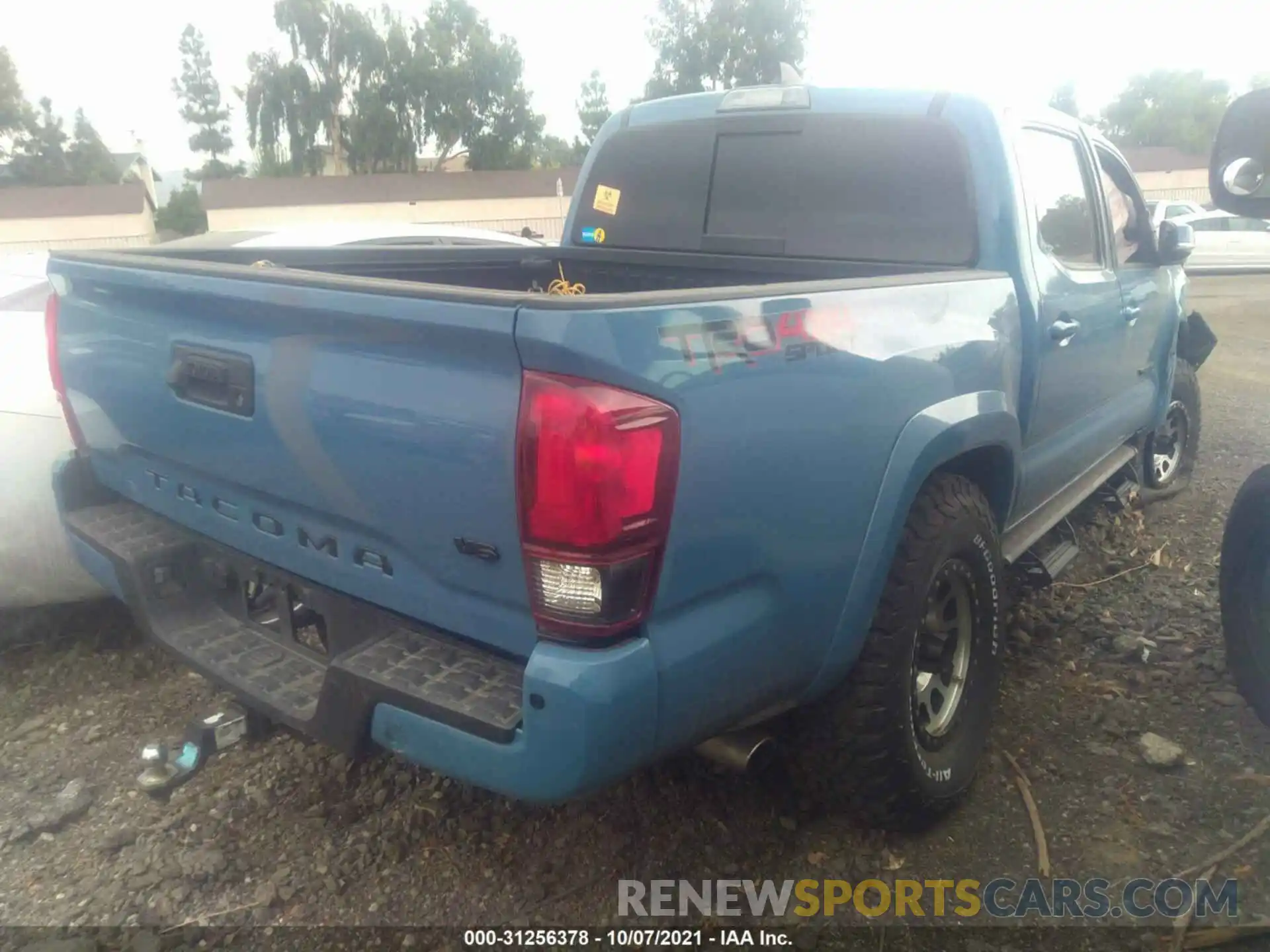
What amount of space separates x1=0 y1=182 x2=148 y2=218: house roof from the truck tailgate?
46871 millimetres

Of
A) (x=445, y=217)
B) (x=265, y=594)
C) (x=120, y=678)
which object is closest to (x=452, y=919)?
(x=265, y=594)

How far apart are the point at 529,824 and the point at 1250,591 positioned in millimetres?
2390

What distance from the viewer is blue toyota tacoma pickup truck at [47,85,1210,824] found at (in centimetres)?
178

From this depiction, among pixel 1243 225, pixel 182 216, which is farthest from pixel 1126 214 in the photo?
pixel 182 216

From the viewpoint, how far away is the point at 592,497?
1716 millimetres

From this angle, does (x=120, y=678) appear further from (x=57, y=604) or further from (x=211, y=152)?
(x=211, y=152)

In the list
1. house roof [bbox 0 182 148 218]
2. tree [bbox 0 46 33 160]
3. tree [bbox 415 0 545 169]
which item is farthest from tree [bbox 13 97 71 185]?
tree [bbox 415 0 545 169]

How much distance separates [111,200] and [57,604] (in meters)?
47.1

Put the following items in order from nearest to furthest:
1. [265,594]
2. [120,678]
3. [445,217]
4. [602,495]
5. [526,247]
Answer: [602,495]
[265,594]
[120,678]
[526,247]
[445,217]

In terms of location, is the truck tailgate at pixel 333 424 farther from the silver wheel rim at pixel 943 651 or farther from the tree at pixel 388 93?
the tree at pixel 388 93

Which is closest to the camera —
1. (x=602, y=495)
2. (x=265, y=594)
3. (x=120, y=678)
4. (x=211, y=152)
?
(x=602, y=495)

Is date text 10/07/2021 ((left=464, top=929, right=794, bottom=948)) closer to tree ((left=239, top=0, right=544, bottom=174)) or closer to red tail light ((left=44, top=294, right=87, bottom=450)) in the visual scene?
red tail light ((left=44, top=294, right=87, bottom=450))

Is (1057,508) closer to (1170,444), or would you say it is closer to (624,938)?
(1170,444)

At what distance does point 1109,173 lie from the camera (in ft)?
13.9
